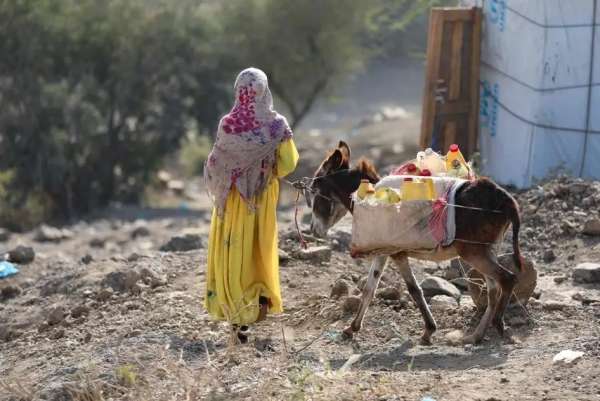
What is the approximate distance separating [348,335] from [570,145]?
562 centimetres

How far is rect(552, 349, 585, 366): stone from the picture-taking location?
6.12m

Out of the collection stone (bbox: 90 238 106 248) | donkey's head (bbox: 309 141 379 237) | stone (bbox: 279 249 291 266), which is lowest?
stone (bbox: 90 238 106 248)

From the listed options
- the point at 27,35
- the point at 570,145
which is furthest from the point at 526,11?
the point at 27,35

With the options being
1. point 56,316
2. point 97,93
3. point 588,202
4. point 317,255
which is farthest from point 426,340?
point 97,93

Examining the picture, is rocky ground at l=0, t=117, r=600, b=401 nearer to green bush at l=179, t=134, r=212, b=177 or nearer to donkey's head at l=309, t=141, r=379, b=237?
donkey's head at l=309, t=141, r=379, b=237

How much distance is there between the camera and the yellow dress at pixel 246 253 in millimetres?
7273

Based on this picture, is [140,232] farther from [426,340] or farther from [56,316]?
[426,340]

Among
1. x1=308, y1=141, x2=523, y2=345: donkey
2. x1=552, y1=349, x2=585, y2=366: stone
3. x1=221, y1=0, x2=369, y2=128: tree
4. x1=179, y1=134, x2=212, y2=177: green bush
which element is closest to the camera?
x1=552, y1=349, x2=585, y2=366: stone

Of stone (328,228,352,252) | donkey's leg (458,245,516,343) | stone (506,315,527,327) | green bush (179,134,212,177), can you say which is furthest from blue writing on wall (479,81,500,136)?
green bush (179,134,212,177)

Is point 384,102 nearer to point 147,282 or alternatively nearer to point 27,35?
point 27,35

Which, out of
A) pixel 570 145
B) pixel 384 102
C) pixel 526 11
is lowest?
pixel 384 102

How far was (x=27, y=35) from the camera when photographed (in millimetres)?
20312

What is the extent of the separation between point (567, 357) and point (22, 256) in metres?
7.59

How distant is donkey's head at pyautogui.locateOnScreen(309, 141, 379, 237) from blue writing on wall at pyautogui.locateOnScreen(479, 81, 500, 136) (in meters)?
5.76
